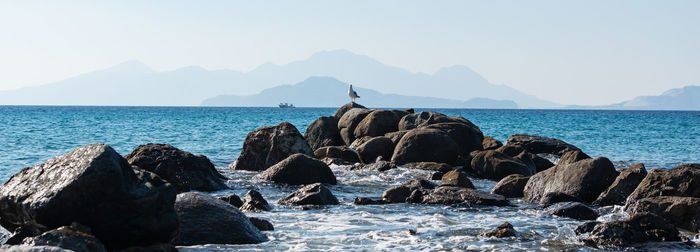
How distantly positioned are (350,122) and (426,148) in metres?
5.62

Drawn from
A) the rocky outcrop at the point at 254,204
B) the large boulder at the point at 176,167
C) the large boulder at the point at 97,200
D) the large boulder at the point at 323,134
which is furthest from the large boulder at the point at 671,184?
the large boulder at the point at 323,134

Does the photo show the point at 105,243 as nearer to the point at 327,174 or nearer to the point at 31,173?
the point at 31,173

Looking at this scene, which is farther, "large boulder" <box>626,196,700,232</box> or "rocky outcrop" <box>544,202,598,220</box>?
"rocky outcrop" <box>544,202,598,220</box>

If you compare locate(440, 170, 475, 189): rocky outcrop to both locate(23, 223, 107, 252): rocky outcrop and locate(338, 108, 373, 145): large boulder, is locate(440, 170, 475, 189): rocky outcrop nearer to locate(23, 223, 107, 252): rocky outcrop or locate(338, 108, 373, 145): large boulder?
locate(23, 223, 107, 252): rocky outcrop

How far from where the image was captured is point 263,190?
612 inches

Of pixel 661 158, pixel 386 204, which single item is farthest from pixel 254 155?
pixel 661 158

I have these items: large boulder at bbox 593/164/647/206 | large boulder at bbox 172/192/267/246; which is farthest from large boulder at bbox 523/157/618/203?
large boulder at bbox 172/192/267/246

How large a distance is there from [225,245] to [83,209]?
7.10 ft

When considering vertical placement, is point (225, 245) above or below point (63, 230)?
below

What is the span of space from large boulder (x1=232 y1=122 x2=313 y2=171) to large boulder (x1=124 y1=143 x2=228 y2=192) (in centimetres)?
486

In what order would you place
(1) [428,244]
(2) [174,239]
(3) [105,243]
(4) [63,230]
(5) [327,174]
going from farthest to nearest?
(5) [327,174] < (1) [428,244] < (2) [174,239] < (3) [105,243] < (4) [63,230]

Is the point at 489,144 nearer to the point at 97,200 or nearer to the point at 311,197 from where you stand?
the point at 311,197

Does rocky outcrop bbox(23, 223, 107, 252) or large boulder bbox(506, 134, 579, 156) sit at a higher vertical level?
rocky outcrop bbox(23, 223, 107, 252)

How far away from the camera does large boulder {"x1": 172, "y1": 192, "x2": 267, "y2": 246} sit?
927 centimetres
